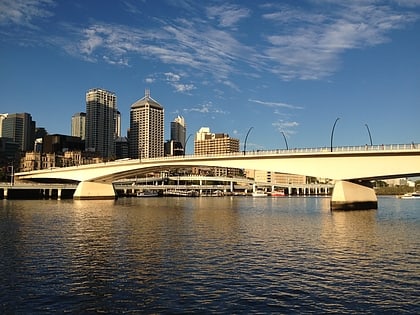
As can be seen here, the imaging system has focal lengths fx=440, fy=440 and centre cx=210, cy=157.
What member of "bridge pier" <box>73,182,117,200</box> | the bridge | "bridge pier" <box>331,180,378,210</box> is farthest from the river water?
"bridge pier" <box>73,182,117,200</box>

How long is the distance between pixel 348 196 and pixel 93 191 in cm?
7225

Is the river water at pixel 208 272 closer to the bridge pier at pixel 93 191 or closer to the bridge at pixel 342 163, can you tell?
the bridge at pixel 342 163

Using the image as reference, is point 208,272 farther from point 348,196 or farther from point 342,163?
point 348,196

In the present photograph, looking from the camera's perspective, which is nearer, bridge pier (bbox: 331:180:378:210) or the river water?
the river water

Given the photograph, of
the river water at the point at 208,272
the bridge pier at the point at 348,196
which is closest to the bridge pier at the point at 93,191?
the bridge pier at the point at 348,196

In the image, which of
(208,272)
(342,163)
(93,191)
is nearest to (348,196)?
(342,163)

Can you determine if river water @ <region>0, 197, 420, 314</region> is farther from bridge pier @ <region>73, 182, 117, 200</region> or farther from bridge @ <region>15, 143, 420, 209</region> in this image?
bridge pier @ <region>73, 182, 117, 200</region>

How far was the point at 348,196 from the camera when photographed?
2842 inches

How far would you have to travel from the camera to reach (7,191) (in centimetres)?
14450

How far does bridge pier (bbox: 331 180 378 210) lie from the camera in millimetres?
71562

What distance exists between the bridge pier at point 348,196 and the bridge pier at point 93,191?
228 ft

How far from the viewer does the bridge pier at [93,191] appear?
383 ft

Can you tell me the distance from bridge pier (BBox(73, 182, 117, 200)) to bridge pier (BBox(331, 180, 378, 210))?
6939 cm

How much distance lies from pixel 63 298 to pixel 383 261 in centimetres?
1943
